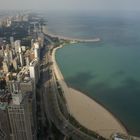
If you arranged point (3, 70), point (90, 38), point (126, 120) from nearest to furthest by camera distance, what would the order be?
1. point (126, 120)
2. point (3, 70)
3. point (90, 38)

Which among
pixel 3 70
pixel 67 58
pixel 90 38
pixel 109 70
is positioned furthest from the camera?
pixel 90 38

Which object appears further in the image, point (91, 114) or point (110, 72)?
point (110, 72)

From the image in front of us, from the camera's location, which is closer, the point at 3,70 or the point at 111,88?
the point at 111,88

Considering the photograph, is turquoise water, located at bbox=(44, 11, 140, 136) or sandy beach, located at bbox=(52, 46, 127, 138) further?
turquoise water, located at bbox=(44, 11, 140, 136)

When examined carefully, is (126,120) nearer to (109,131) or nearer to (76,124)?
(109,131)

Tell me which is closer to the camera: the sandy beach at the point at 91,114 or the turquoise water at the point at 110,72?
the sandy beach at the point at 91,114

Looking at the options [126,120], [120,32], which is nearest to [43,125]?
[126,120]

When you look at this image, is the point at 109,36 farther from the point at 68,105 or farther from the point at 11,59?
the point at 68,105
